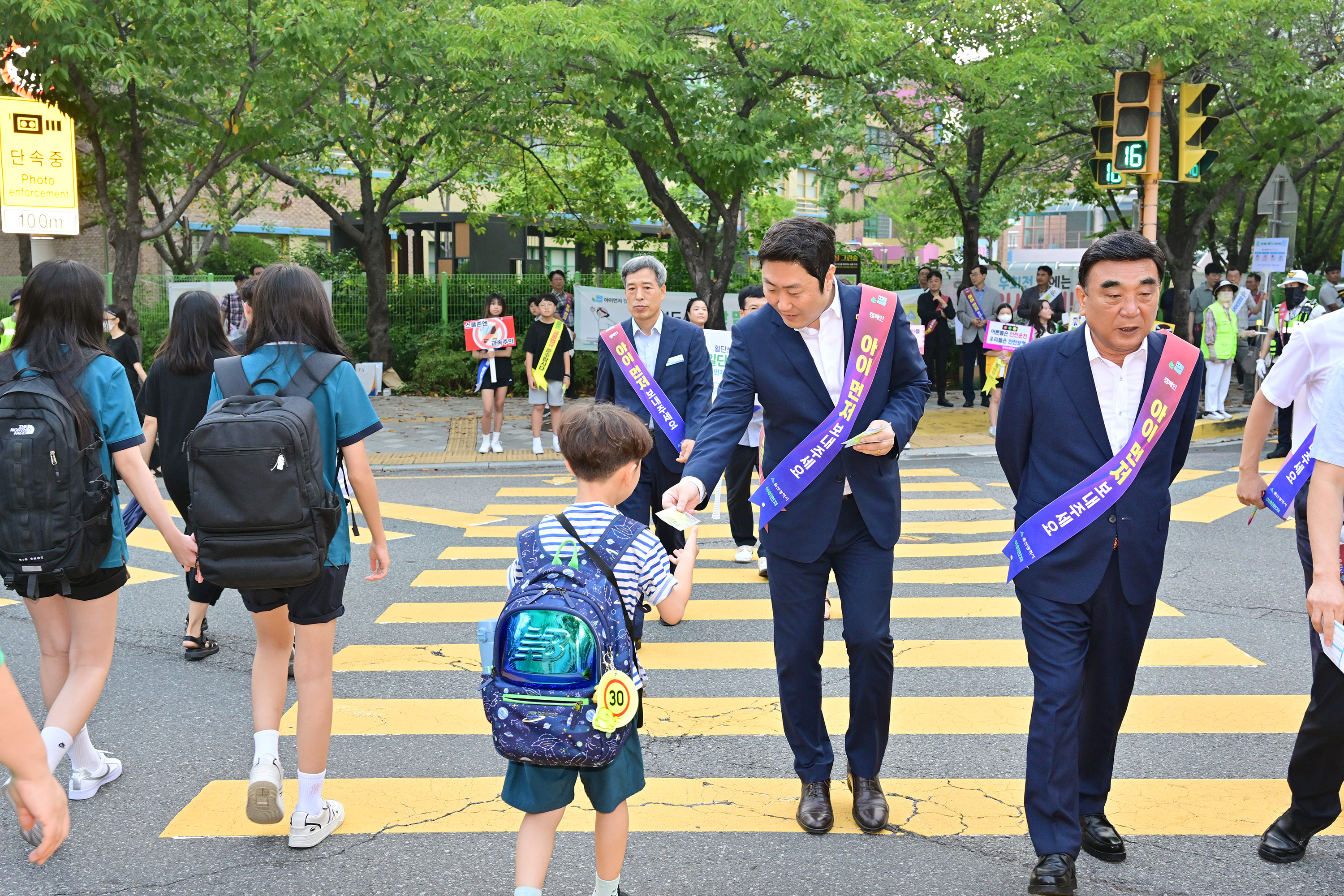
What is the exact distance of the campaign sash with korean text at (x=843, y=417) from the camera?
12.5 feet

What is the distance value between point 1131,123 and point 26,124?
11249 mm

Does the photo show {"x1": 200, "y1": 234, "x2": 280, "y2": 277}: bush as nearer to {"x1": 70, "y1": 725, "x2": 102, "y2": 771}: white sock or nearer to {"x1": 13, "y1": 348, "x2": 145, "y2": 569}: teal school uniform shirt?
{"x1": 70, "y1": 725, "x2": 102, "y2": 771}: white sock

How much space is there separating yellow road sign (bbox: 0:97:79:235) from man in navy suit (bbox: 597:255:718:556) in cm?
844

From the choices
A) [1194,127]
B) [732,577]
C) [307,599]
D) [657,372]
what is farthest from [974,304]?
[307,599]

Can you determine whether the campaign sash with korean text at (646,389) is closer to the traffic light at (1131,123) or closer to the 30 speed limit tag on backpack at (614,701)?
the 30 speed limit tag on backpack at (614,701)

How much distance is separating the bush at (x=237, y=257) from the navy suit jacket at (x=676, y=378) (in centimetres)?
2335

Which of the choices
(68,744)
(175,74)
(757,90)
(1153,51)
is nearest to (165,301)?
(175,74)

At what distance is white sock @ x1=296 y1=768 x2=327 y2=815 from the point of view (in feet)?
12.6

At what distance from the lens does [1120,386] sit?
362 centimetres

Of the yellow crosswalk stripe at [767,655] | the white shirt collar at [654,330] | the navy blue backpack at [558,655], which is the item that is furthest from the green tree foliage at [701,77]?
the navy blue backpack at [558,655]

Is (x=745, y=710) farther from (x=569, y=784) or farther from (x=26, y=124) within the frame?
(x=26, y=124)

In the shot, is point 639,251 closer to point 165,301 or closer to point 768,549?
point 165,301

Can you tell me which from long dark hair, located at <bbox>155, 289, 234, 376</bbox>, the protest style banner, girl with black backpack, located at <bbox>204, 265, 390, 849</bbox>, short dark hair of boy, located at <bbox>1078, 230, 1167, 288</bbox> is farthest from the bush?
short dark hair of boy, located at <bbox>1078, 230, 1167, 288</bbox>

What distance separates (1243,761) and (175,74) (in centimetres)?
1460
